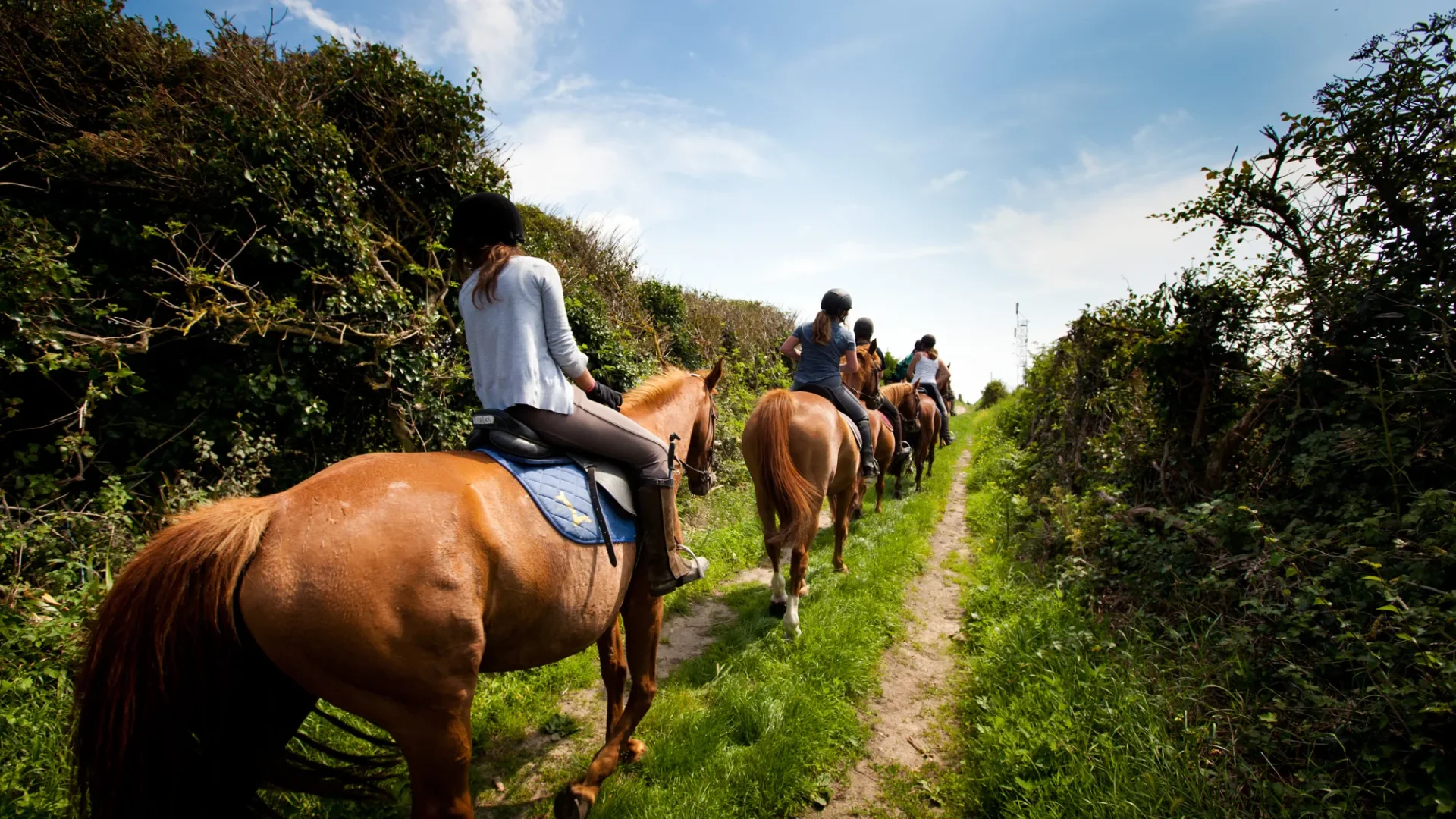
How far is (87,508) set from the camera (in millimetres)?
3748

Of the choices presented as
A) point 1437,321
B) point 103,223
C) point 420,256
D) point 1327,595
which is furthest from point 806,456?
point 103,223

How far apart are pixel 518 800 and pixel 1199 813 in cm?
328

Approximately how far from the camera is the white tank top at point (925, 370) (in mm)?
12258

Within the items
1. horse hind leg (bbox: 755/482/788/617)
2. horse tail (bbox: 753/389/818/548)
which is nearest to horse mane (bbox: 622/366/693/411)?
horse tail (bbox: 753/389/818/548)

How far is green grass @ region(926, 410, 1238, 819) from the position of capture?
8.30 ft

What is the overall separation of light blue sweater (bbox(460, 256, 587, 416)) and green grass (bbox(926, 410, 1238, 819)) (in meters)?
3.04

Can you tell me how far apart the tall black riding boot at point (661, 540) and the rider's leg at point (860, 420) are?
3619mm

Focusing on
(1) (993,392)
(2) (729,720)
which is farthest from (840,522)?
(1) (993,392)

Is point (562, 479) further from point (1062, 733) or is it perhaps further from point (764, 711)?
point (1062, 733)

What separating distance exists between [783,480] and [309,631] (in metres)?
3.72

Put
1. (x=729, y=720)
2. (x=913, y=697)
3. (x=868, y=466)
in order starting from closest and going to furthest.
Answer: (x=729, y=720) < (x=913, y=697) < (x=868, y=466)

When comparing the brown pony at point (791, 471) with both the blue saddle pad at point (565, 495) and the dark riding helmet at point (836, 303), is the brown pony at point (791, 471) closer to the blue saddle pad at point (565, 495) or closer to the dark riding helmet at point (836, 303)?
the dark riding helmet at point (836, 303)

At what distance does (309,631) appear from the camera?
1.72m

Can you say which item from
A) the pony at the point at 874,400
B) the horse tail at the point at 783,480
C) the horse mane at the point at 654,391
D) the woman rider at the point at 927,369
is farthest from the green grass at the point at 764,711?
the woman rider at the point at 927,369
